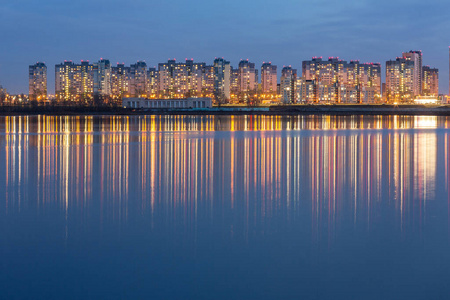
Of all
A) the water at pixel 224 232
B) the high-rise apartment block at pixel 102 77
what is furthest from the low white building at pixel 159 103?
the water at pixel 224 232

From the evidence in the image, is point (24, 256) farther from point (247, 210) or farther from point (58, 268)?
point (247, 210)

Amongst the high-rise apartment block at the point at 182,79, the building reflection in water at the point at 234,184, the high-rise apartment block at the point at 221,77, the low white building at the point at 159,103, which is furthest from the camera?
the high-rise apartment block at the point at 182,79

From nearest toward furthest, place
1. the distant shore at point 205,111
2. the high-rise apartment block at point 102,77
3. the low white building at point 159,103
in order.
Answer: the distant shore at point 205,111, the low white building at point 159,103, the high-rise apartment block at point 102,77

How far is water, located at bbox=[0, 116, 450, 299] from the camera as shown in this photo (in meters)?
5.60

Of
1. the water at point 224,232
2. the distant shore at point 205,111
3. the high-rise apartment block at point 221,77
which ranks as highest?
the high-rise apartment block at point 221,77

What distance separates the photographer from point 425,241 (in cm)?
716

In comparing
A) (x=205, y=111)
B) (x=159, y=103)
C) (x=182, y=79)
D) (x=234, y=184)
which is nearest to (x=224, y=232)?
(x=234, y=184)

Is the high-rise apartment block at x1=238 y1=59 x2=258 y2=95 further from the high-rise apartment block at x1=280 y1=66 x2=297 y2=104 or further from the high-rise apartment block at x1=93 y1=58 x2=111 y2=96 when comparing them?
the high-rise apartment block at x1=93 y1=58 x2=111 y2=96

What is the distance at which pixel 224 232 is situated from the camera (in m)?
7.60

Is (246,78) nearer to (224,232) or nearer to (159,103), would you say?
(159,103)

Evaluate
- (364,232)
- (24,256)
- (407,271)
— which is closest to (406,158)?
(364,232)

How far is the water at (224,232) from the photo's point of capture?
5.60m

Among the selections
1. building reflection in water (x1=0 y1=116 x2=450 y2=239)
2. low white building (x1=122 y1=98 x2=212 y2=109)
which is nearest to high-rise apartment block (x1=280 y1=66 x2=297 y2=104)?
low white building (x1=122 y1=98 x2=212 y2=109)

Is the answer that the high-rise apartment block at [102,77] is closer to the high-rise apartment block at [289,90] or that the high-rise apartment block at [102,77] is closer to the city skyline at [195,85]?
the city skyline at [195,85]
